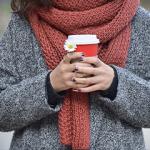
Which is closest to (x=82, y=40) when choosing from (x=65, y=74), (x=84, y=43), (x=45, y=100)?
(x=84, y=43)

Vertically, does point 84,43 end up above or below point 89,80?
above

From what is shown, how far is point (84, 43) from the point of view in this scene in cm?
119

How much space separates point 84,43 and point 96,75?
0.11 m

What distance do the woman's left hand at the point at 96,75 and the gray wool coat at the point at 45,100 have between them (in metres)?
0.05

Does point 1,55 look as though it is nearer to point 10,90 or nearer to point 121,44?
point 10,90

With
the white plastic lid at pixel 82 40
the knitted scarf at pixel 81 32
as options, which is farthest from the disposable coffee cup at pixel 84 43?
the knitted scarf at pixel 81 32

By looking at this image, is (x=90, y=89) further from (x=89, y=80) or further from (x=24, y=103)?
(x=24, y=103)

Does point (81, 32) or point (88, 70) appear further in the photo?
point (81, 32)

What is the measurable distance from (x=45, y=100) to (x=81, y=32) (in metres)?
0.21

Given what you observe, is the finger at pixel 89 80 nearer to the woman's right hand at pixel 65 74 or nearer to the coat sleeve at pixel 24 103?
the woman's right hand at pixel 65 74

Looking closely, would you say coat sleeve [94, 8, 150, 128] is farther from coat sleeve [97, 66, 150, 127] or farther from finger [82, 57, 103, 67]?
finger [82, 57, 103, 67]

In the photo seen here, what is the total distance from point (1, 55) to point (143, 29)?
1.36 ft

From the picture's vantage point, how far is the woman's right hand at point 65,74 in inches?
47.6

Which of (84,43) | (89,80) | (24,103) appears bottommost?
(24,103)
